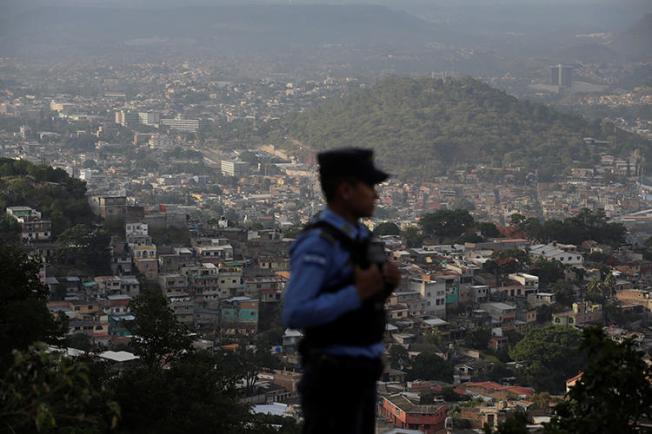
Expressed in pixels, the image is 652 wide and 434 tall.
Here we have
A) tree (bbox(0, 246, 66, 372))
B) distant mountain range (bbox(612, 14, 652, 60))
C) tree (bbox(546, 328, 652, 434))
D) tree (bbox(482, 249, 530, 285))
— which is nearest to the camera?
tree (bbox(546, 328, 652, 434))

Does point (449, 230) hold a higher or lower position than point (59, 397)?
lower

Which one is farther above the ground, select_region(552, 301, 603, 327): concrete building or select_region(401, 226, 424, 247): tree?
select_region(552, 301, 603, 327): concrete building

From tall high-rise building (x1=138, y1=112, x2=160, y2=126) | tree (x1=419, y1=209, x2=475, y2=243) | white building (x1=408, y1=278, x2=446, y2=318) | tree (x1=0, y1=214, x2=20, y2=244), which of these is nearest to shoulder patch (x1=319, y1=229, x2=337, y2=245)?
white building (x1=408, y1=278, x2=446, y2=318)

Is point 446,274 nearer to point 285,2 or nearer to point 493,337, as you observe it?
point 493,337

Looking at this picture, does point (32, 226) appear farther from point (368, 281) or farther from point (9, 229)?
point (368, 281)

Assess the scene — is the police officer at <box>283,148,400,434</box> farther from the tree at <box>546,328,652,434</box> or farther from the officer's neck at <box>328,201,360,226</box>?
the tree at <box>546,328,652,434</box>

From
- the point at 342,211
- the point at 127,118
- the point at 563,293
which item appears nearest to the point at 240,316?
the point at 563,293

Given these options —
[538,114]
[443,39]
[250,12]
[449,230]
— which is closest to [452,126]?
[538,114]
